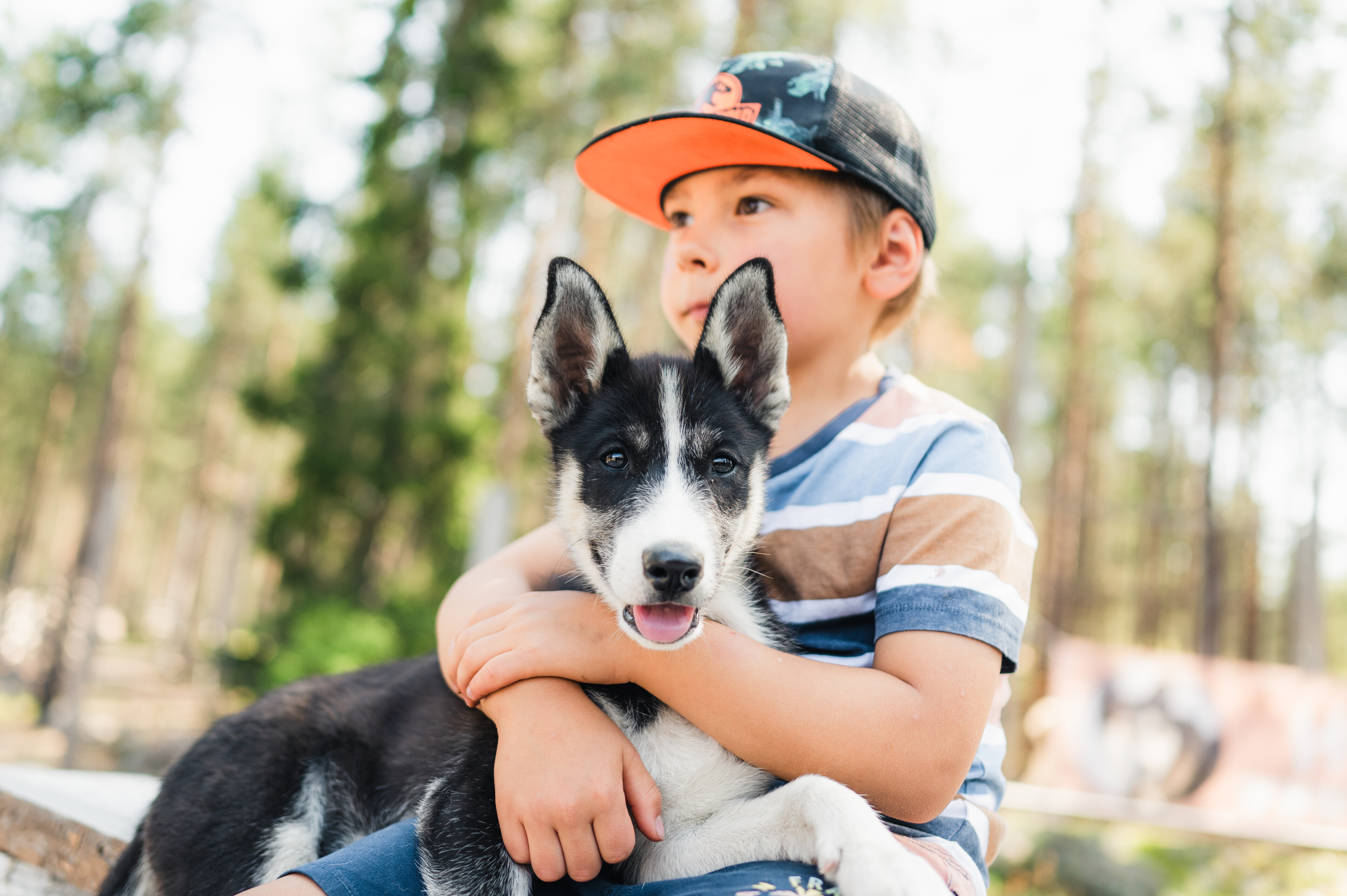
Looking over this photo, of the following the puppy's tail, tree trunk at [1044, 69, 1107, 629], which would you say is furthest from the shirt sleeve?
tree trunk at [1044, 69, 1107, 629]

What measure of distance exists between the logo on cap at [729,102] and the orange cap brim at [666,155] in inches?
2.4

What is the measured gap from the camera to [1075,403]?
18.4 metres

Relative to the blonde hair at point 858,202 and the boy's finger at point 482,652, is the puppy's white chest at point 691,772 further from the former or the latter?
the blonde hair at point 858,202

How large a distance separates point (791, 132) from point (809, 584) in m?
1.40

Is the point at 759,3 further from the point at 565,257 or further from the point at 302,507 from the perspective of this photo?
the point at 565,257

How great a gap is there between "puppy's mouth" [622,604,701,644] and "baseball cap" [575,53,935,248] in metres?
1.44

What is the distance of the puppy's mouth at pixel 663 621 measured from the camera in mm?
2160

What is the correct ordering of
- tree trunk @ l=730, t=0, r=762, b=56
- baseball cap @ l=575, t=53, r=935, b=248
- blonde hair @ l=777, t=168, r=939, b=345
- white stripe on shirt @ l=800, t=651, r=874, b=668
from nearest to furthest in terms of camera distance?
white stripe on shirt @ l=800, t=651, r=874, b=668
baseball cap @ l=575, t=53, r=935, b=248
blonde hair @ l=777, t=168, r=939, b=345
tree trunk @ l=730, t=0, r=762, b=56

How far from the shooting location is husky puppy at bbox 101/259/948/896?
2.12 metres

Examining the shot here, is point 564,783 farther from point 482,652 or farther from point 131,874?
point 131,874

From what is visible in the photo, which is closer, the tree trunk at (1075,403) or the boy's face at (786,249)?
the boy's face at (786,249)

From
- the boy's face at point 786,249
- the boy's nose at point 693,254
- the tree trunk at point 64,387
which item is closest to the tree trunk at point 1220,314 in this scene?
the boy's face at point 786,249

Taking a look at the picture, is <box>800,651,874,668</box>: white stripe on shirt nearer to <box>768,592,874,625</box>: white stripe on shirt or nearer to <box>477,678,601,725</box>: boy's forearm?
<box>768,592,874,625</box>: white stripe on shirt

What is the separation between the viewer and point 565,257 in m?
2.37
